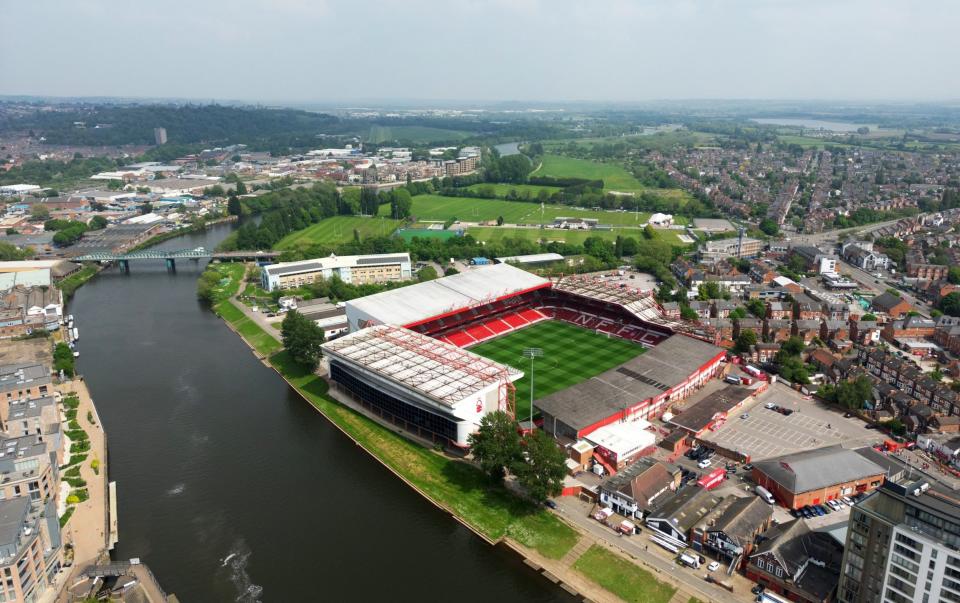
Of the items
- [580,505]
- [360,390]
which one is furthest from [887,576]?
[360,390]

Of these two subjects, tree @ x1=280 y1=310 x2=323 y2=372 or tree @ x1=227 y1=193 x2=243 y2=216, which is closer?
tree @ x1=280 y1=310 x2=323 y2=372

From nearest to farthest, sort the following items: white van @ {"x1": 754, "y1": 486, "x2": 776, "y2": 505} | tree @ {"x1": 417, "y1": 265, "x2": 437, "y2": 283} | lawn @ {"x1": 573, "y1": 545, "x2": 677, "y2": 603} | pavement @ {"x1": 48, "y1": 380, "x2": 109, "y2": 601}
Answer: lawn @ {"x1": 573, "y1": 545, "x2": 677, "y2": 603} → pavement @ {"x1": 48, "y1": 380, "x2": 109, "y2": 601} → white van @ {"x1": 754, "y1": 486, "x2": 776, "y2": 505} → tree @ {"x1": 417, "y1": 265, "x2": 437, "y2": 283}

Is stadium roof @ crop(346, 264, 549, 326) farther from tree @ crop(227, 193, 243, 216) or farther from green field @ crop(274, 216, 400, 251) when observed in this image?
tree @ crop(227, 193, 243, 216)

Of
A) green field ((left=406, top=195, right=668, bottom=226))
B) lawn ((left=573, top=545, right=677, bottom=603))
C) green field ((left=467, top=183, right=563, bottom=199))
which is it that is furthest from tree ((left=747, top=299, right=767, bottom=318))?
green field ((left=467, top=183, right=563, bottom=199))

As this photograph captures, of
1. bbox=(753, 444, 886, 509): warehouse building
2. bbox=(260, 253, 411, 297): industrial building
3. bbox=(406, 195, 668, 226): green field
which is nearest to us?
bbox=(753, 444, 886, 509): warehouse building

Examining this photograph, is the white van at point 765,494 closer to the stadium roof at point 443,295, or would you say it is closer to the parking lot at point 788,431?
the parking lot at point 788,431

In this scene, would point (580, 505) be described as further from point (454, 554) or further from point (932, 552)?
point (932, 552)
